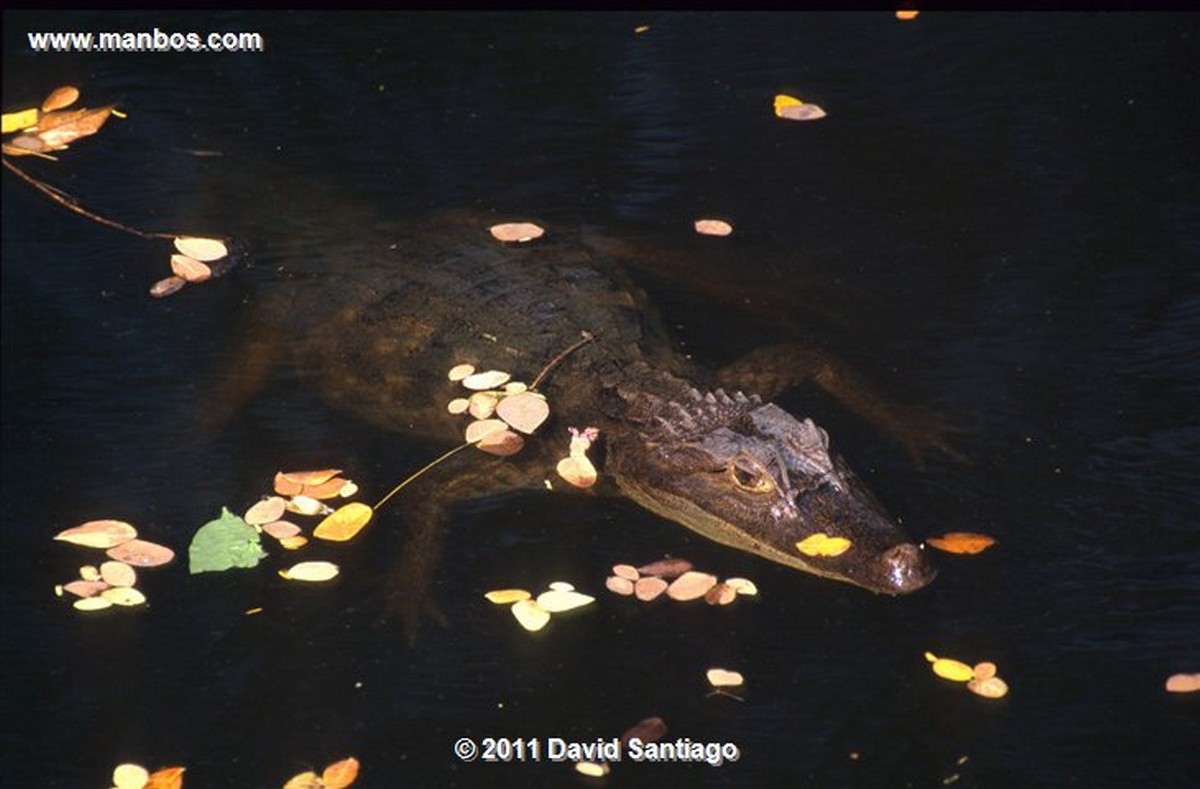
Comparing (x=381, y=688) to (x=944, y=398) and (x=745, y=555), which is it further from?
(x=944, y=398)

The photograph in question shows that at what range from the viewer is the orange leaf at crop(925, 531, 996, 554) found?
16.0 ft

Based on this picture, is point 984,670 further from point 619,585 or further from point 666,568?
point 619,585

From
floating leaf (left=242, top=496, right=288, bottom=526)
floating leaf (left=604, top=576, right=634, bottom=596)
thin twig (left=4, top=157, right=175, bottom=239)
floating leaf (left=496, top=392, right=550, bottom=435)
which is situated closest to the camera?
floating leaf (left=604, top=576, right=634, bottom=596)

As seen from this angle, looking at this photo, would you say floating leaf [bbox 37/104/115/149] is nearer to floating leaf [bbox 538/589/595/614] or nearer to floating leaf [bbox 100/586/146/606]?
floating leaf [bbox 100/586/146/606]

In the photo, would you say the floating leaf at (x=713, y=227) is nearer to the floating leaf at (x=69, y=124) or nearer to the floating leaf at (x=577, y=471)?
the floating leaf at (x=577, y=471)

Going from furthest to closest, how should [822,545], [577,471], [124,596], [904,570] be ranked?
1. [577,471]
2. [822,545]
3. [124,596]
4. [904,570]

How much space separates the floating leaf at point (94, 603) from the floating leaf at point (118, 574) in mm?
70

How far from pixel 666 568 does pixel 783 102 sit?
10.1 feet

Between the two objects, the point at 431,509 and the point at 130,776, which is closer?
the point at 130,776

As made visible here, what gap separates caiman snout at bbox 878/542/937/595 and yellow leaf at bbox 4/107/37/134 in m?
4.86

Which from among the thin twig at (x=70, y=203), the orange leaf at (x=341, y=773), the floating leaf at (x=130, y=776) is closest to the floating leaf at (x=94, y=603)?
the floating leaf at (x=130, y=776)

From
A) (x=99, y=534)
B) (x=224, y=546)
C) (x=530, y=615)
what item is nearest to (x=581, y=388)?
(x=530, y=615)

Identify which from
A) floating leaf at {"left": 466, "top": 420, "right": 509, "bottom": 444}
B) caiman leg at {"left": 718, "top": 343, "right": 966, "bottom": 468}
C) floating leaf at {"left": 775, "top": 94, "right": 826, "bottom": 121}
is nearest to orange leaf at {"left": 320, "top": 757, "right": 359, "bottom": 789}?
floating leaf at {"left": 466, "top": 420, "right": 509, "bottom": 444}

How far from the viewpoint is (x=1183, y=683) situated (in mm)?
4477
